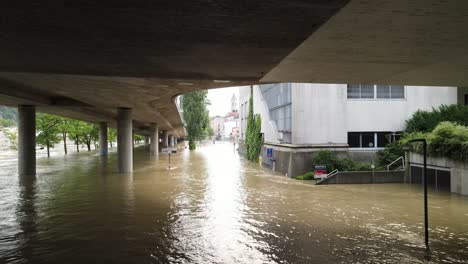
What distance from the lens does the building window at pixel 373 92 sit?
32616 millimetres

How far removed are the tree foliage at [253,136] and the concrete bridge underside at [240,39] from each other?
109ft

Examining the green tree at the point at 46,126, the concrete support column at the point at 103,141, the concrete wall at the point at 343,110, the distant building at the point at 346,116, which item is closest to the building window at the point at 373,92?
the distant building at the point at 346,116

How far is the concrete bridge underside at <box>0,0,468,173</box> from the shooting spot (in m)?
5.82

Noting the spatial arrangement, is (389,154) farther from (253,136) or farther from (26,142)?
(26,142)

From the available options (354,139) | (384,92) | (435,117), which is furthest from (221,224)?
(384,92)

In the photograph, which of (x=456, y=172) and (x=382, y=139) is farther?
(x=382, y=139)

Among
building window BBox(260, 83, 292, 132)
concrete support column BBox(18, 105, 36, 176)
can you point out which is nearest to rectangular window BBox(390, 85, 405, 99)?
building window BBox(260, 83, 292, 132)

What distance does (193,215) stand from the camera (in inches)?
586

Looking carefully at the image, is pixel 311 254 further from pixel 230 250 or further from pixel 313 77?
pixel 313 77

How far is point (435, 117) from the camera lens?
30562mm

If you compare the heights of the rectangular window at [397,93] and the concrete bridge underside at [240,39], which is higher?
the rectangular window at [397,93]

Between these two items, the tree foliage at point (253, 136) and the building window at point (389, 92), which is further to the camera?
the tree foliage at point (253, 136)

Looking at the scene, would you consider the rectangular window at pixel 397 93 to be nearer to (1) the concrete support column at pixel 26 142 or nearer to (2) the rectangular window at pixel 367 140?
(2) the rectangular window at pixel 367 140

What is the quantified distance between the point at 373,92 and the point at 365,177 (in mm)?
9537
